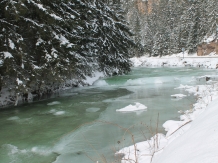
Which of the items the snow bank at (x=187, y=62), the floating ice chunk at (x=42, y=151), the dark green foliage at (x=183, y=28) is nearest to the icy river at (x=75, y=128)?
the floating ice chunk at (x=42, y=151)

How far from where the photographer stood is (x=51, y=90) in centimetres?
1224

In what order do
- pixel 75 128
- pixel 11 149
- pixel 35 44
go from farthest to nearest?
1. pixel 35 44
2. pixel 75 128
3. pixel 11 149

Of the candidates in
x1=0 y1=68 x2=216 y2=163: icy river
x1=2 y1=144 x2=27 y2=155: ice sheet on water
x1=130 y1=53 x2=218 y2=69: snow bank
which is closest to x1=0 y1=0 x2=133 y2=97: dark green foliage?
x1=0 y1=68 x2=216 y2=163: icy river

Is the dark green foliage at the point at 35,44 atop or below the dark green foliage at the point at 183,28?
below

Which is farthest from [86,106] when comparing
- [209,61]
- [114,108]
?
[209,61]

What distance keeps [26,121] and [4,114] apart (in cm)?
151

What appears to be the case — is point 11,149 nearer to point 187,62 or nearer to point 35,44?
point 35,44

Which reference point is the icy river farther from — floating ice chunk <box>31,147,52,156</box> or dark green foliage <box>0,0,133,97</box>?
→ dark green foliage <box>0,0,133,97</box>

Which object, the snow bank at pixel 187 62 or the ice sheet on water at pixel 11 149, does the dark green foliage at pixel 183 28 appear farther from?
the ice sheet on water at pixel 11 149

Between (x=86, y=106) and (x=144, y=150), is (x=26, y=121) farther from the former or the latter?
(x=144, y=150)

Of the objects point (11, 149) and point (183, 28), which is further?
point (183, 28)

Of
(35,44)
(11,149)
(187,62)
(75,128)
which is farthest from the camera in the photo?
(187,62)

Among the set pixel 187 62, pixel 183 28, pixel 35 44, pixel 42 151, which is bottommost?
pixel 42 151

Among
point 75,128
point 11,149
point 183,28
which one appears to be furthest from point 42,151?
point 183,28
